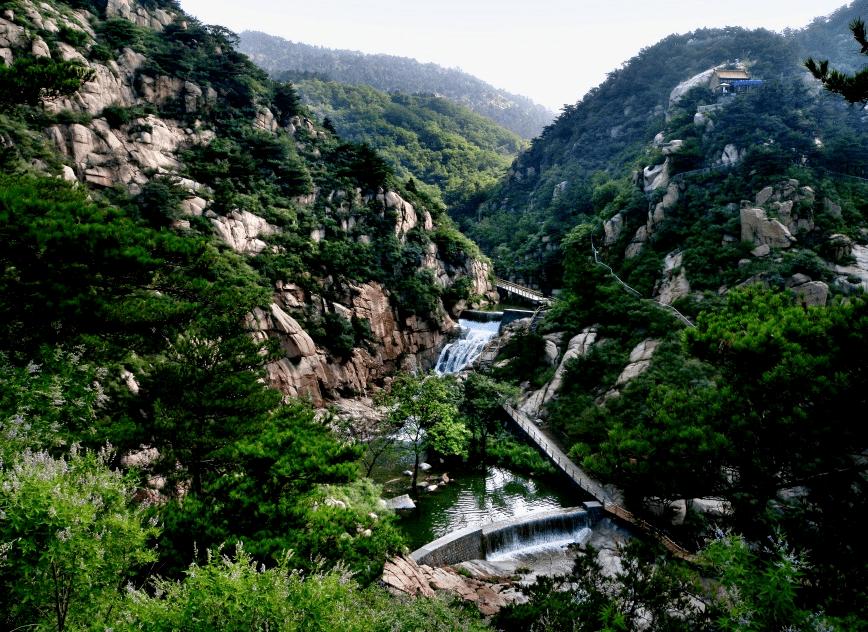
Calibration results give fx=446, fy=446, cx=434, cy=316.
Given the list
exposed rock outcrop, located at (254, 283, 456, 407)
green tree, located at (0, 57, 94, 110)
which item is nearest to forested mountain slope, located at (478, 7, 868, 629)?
exposed rock outcrop, located at (254, 283, 456, 407)

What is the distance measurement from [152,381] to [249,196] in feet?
65.0

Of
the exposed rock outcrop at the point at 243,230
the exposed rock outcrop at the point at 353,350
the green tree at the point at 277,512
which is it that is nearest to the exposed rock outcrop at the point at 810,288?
the exposed rock outcrop at the point at 353,350

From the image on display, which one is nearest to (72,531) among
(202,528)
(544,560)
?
(202,528)

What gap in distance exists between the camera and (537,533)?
49.5 feet

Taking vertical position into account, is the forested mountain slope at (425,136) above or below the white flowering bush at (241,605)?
above

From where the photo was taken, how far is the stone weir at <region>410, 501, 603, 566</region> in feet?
43.8

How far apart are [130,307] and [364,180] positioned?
26726 millimetres

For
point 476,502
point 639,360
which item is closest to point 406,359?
point 476,502

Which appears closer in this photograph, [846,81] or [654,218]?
[846,81]

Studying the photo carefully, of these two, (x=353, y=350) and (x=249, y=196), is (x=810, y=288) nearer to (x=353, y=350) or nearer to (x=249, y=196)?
(x=353, y=350)

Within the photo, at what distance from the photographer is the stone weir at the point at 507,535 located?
13352 millimetres

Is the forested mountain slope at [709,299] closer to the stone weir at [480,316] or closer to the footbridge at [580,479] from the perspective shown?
the footbridge at [580,479]

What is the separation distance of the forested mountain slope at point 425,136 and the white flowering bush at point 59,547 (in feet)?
187

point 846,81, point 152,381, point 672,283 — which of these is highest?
point 846,81
